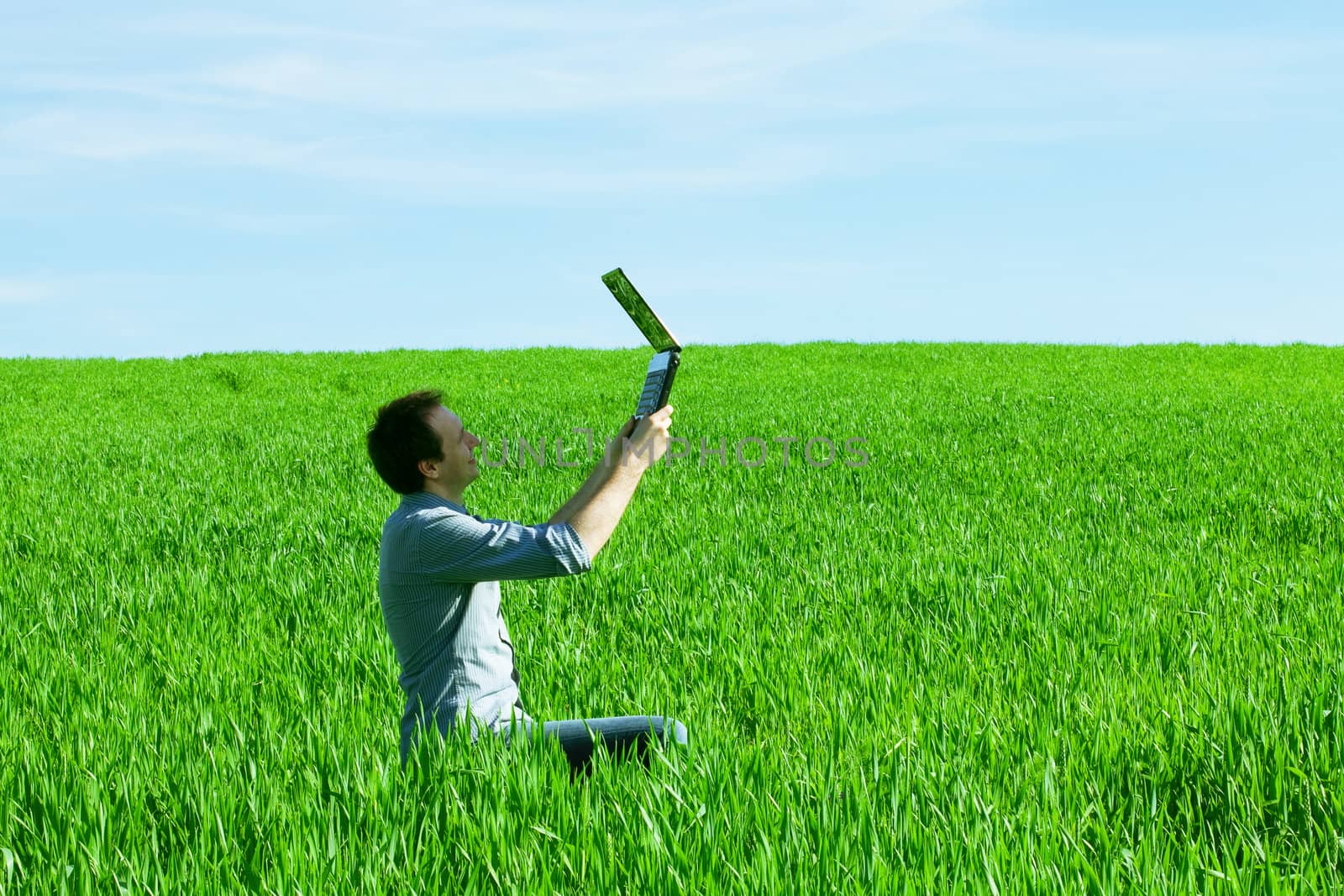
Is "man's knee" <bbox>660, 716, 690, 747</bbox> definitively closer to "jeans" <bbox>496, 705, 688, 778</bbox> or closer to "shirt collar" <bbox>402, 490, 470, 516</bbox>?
"jeans" <bbox>496, 705, 688, 778</bbox>

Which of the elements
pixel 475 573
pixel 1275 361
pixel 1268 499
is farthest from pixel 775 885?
pixel 1275 361

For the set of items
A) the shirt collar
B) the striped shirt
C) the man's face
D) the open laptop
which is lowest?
the striped shirt

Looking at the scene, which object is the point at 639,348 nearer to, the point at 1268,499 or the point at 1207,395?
the point at 1207,395

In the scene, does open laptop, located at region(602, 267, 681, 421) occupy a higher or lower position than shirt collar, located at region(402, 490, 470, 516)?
higher

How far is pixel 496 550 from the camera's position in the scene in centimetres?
290

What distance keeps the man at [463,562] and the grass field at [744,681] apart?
18cm

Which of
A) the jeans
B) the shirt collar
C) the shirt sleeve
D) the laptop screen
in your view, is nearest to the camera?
the laptop screen

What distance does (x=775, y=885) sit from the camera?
2.44 meters

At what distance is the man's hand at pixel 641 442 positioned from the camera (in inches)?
113

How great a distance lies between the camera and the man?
2874 millimetres

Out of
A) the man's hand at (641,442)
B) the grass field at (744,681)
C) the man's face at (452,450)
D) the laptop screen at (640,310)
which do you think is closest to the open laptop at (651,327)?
the laptop screen at (640,310)

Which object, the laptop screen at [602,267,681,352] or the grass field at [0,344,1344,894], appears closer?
the laptop screen at [602,267,681,352]

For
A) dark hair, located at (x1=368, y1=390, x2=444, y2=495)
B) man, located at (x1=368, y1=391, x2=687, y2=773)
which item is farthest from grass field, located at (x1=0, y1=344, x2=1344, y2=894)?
dark hair, located at (x1=368, y1=390, x2=444, y2=495)

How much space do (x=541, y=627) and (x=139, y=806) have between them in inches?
106
